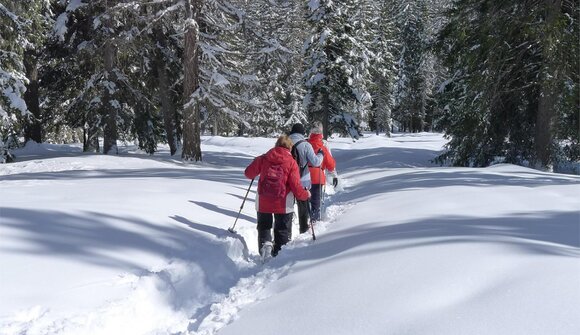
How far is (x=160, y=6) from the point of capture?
1795 cm

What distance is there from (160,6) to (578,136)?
15.2 meters

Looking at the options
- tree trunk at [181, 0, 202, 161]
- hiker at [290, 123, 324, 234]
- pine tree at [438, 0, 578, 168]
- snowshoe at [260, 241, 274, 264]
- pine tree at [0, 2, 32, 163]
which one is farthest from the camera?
tree trunk at [181, 0, 202, 161]

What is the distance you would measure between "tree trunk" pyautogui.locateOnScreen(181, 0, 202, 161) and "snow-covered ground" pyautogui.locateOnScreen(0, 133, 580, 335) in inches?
Answer: 293

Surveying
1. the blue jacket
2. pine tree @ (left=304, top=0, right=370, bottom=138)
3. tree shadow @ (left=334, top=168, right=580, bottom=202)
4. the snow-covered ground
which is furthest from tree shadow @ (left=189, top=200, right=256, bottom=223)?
pine tree @ (left=304, top=0, right=370, bottom=138)

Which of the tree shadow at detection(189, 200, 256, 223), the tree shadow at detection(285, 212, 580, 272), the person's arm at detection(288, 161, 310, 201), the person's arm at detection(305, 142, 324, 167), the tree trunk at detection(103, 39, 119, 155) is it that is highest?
the tree trunk at detection(103, 39, 119, 155)

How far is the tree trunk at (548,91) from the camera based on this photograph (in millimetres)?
12867

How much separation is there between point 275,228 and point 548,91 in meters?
11.0

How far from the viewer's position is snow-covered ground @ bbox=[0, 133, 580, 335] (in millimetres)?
3451

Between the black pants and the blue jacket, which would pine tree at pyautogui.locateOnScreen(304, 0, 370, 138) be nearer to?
the blue jacket

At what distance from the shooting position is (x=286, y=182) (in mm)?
6840

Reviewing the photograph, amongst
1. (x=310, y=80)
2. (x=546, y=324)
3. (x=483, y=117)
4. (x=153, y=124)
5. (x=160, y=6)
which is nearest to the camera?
(x=546, y=324)

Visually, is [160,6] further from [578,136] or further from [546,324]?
[546,324]

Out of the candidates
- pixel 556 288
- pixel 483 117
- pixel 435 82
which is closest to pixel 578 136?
pixel 483 117

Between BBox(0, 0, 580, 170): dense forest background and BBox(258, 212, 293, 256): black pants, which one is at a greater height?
BBox(0, 0, 580, 170): dense forest background
